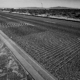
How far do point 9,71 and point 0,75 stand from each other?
0.27 m

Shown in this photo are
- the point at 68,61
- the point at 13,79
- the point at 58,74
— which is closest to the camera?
the point at 13,79

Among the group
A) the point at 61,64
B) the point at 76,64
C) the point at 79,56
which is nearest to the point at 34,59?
the point at 61,64

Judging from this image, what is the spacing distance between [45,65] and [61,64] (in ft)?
1.93

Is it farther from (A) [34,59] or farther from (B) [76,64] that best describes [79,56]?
(A) [34,59]

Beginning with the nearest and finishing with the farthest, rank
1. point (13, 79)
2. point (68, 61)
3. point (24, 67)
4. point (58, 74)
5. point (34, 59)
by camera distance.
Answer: point (13, 79), point (58, 74), point (24, 67), point (68, 61), point (34, 59)

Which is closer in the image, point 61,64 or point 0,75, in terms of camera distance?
point 0,75

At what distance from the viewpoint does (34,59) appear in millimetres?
3346


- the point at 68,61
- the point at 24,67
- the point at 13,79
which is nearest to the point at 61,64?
the point at 68,61

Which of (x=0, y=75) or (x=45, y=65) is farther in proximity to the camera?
(x=45, y=65)

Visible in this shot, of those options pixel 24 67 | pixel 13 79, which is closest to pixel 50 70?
pixel 24 67

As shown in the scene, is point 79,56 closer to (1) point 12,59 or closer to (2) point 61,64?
(2) point 61,64

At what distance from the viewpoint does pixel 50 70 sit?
267 cm

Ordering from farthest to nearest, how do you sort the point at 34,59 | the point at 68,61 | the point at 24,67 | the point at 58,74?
the point at 34,59 < the point at 68,61 < the point at 24,67 < the point at 58,74

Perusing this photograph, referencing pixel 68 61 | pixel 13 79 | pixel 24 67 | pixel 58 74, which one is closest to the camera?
pixel 13 79
